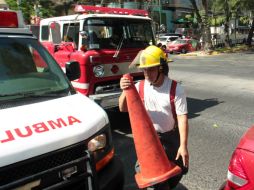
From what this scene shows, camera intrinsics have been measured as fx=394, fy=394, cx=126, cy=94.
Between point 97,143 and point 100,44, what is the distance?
15.5 ft

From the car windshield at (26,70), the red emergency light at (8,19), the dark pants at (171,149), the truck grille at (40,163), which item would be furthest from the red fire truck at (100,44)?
the truck grille at (40,163)

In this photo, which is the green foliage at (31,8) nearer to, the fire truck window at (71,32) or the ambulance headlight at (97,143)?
the fire truck window at (71,32)

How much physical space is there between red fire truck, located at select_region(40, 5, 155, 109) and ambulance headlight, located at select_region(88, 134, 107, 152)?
3.62 m

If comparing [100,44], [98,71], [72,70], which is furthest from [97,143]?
[100,44]

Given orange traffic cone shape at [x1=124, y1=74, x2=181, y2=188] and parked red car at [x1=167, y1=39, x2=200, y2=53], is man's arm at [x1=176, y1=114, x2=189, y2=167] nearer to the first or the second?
orange traffic cone shape at [x1=124, y1=74, x2=181, y2=188]

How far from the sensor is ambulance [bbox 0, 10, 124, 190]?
279cm

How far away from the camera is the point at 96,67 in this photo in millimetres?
7480

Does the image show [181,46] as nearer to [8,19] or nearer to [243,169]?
[8,19]

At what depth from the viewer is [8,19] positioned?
430cm

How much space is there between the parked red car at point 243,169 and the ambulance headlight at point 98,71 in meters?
4.85

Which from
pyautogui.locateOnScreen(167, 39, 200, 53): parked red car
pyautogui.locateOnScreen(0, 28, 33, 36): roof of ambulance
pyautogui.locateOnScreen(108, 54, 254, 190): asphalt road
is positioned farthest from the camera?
pyautogui.locateOnScreen(167, 39, 200, 53): parked red car

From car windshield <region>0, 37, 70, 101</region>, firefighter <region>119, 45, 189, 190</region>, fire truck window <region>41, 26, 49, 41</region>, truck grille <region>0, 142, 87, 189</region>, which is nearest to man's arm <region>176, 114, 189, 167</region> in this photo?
firefighter <region>119, 45, 189, 190</region>

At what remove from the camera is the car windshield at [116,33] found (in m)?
7.77

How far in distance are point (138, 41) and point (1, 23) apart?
15.1ft
